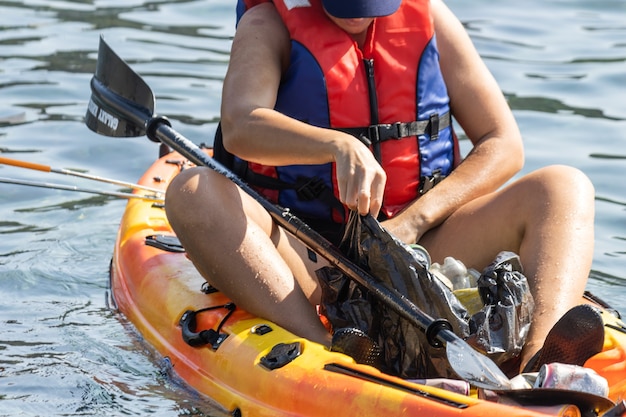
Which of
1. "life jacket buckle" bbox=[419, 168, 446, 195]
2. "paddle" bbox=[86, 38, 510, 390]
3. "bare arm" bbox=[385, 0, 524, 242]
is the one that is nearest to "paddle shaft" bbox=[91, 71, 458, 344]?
"paddle" bbox=[86, 38, 510, 390]

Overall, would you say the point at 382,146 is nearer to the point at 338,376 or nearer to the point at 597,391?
the point at 338,376

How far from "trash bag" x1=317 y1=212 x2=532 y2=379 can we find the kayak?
0.18 metres

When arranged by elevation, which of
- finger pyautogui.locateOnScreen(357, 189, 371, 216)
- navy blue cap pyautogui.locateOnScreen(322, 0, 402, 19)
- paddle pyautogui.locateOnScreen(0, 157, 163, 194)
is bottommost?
paddle pyautogui.locateOnScreen(0, 157, 163, 194)

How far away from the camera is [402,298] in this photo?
2898 mm

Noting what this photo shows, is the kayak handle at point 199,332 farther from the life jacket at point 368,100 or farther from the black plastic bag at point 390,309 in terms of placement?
the life jacket at point 368,100

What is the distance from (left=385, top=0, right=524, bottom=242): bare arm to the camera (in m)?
3.38

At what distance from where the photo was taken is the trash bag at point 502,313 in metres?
2.82

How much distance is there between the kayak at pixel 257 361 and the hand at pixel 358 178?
1.21ft

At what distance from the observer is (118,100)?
165 inches

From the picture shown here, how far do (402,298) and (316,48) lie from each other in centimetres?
86

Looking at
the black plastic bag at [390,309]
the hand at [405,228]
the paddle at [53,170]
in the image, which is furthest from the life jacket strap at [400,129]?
the paddle at [53,170]

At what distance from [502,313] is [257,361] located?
604 millimetres

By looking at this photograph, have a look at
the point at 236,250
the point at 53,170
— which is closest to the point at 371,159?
the point at 236,250

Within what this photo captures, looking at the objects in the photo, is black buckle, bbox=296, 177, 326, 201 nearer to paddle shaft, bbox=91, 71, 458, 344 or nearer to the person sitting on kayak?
the person sitting on kayak
